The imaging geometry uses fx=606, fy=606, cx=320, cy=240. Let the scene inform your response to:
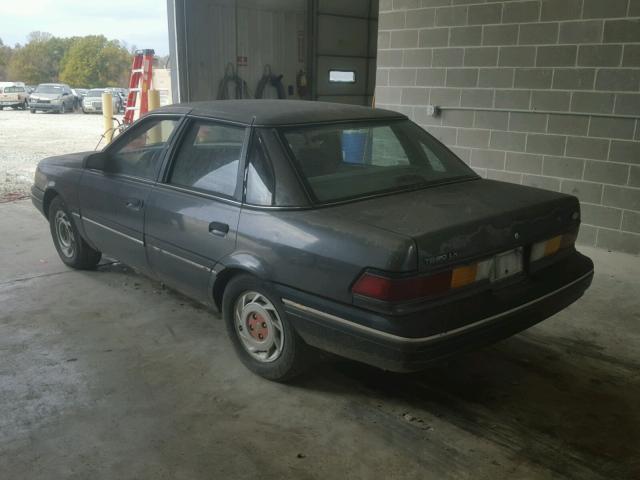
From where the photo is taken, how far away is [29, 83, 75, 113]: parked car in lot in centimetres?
2898

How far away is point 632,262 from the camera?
5848 millimetres

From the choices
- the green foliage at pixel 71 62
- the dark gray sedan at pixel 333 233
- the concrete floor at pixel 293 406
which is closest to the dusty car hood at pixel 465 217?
the dark gray sedan at pixel 333 233

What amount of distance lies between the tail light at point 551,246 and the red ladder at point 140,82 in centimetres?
997

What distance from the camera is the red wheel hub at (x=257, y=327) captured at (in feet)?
11.4

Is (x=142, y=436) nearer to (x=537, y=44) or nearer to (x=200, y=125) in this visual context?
(x=200, y=125)

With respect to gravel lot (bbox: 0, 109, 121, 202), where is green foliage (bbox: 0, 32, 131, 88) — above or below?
above

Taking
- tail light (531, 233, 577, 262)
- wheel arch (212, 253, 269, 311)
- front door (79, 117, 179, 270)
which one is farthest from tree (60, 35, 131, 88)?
tail light (531, 233, 577, 262)

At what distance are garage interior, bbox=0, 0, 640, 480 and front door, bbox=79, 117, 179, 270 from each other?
0.52 m

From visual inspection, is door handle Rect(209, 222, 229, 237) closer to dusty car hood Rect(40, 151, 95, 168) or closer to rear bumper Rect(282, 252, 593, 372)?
rear bumper Rect(282, 252, 593, 372)

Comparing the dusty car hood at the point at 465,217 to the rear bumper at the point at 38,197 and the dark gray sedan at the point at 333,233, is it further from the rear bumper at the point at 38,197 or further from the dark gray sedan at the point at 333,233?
the rear bumper at the point at 38,197

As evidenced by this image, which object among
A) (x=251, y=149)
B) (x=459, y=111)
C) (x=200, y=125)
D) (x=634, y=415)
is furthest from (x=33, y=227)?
(x=634, y=415)

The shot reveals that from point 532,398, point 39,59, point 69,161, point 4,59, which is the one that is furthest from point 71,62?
point 532,398

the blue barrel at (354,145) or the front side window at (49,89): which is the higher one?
the blue barrel at (354,145)

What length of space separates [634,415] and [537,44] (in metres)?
4.37
